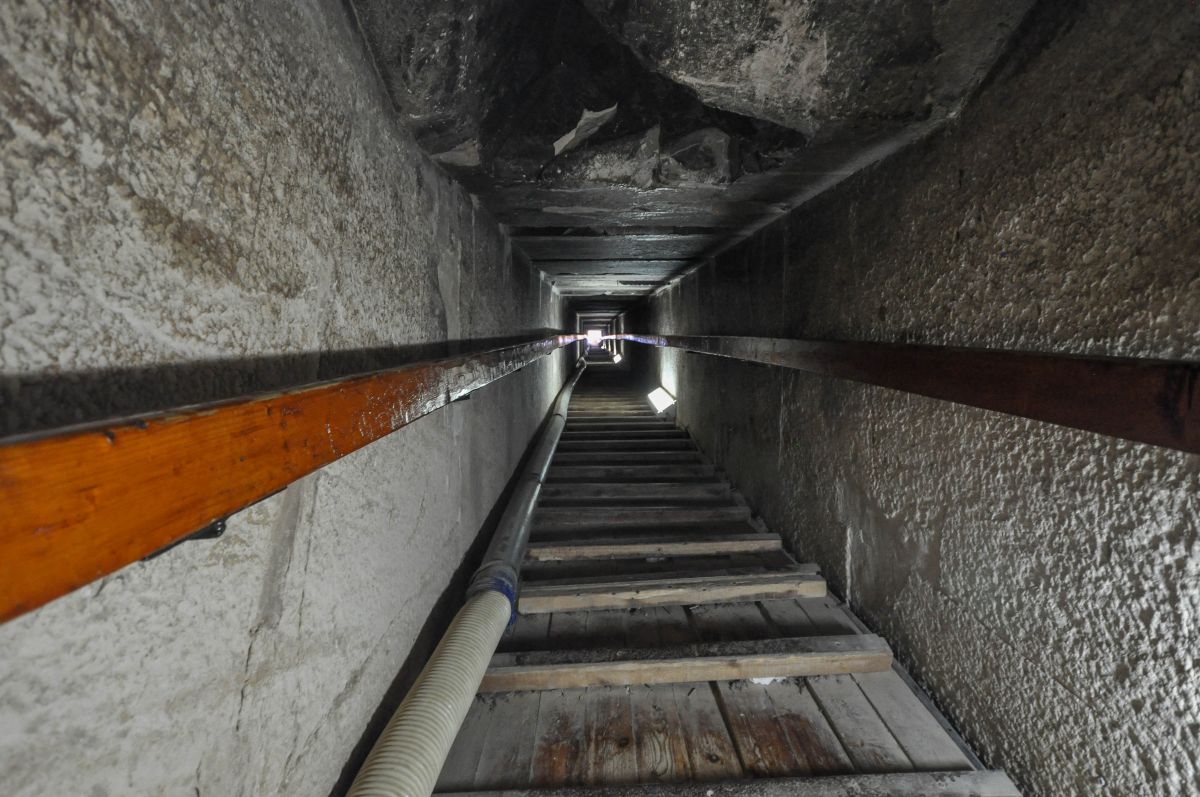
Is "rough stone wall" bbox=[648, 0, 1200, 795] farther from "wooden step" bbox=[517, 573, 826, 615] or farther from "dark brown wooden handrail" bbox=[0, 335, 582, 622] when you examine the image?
"dark brown wooden handrail" bbox=[0, 335, 582, 622]

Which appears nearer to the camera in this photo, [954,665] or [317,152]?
[317,152]

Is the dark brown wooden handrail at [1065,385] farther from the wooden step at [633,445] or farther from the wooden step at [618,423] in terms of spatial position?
the wooden step at [618,423]

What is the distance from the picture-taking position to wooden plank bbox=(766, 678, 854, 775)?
1.68 meters

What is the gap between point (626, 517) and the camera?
3516 millimetres

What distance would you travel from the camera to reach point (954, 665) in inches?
67.5

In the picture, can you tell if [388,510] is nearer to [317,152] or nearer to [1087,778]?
[317,152]

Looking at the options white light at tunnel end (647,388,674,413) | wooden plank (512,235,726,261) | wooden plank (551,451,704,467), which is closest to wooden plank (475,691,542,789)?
wooden plank (512,235,726,261)

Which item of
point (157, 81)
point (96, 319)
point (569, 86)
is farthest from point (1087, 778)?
point (569, 86)

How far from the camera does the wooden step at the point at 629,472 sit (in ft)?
14.9

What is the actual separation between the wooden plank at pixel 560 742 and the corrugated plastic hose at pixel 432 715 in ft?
1.10

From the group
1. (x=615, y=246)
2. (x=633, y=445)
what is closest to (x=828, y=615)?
(x=615, y=246)

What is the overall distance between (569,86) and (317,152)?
3.54ft

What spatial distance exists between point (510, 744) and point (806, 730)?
1006 millimetres

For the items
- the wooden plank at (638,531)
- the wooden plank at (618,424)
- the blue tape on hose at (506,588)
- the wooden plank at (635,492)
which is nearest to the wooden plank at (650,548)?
the wooden plank at (638,531)
